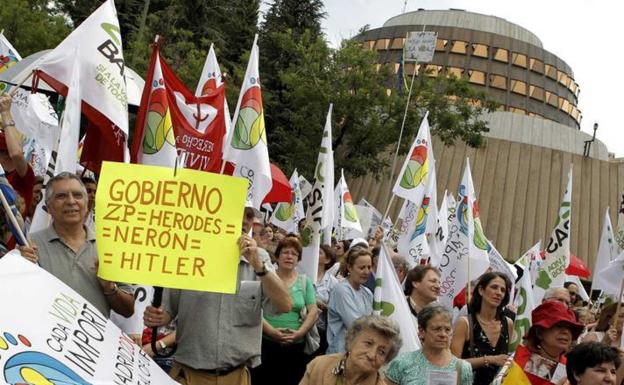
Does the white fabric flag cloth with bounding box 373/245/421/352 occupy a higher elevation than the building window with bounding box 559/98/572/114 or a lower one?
lower

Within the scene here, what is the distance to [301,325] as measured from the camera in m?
5.95

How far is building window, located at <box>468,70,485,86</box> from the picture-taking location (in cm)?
6419

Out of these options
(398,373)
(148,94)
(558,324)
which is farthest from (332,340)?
(148,94)

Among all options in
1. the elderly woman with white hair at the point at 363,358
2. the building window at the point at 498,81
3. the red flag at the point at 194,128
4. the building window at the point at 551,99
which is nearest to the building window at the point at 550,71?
the building window at the point at 551,99

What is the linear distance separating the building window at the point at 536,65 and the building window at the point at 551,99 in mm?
1957

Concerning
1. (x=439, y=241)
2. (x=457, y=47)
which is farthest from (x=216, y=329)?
(x=457, y=47)

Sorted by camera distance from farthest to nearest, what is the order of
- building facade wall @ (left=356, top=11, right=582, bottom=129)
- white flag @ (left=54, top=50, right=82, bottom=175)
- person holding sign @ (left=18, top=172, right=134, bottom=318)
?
building facade wall @ (left=356, top=11, right=582, bottom=129) < white flag @ (left=54, top=50, right=82, bottom=175) < person holding sign @ (left=18, top=172, right=134, bottom=318)

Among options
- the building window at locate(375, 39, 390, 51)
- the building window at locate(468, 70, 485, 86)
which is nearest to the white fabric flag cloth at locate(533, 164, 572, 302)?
the building window at locate(375, 39, 390, 51)

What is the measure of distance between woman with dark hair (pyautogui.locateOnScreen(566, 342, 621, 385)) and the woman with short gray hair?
29.9 inches

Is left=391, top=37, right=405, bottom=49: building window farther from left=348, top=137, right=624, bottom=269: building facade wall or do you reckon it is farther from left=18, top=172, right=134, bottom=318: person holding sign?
left=18, top=172, right=134, bottom=318: person holding sign

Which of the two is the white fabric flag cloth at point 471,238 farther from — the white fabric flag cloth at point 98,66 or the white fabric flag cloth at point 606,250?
the white fabric flag cloth at point 98,66

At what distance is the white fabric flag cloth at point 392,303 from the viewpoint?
5055 mm

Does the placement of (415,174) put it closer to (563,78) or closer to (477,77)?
(477,77)

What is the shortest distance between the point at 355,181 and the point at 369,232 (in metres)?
16.5
